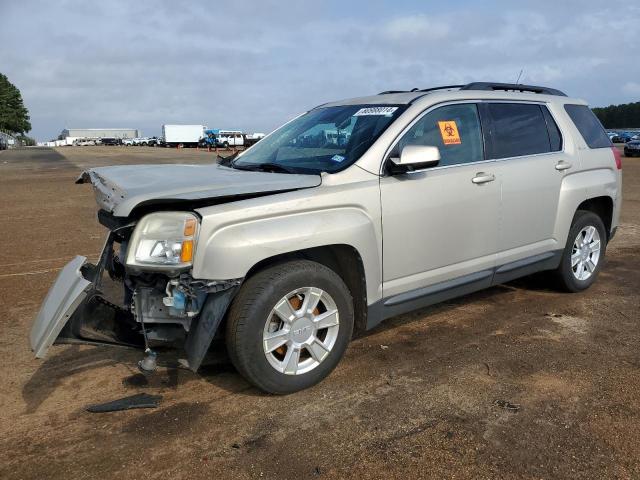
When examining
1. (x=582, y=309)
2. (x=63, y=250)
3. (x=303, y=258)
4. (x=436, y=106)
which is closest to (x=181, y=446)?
(x=303, y=258)

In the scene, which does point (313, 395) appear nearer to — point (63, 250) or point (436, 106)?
point (436, 106)

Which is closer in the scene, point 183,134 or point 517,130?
point 517,130

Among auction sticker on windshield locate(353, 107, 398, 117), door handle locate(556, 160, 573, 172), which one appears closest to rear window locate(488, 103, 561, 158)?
door handle locate(556, 160, 573, 172)

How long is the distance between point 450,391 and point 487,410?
0.92 ft

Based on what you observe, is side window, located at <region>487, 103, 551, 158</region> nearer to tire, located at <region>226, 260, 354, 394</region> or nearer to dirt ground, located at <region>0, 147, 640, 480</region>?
dirt ground, located at <region>0, 147, 640, 480</region>

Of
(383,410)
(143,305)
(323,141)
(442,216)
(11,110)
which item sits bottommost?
(383,410)

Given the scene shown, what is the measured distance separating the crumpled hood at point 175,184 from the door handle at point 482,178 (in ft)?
4.35

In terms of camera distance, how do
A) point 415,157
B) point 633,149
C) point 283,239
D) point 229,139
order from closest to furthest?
1. point 283,239
2. point 415,157
3. point 633,149
4. point 229,139

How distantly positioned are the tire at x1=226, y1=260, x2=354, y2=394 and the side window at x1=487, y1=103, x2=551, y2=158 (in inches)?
74.9

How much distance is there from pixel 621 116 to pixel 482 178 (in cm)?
13141

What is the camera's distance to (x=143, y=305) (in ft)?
9.93

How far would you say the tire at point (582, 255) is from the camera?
4.96m

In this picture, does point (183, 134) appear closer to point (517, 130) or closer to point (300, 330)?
point (517, 130)

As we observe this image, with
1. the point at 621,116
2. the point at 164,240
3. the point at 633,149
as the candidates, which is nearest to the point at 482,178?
the point at 164,240
